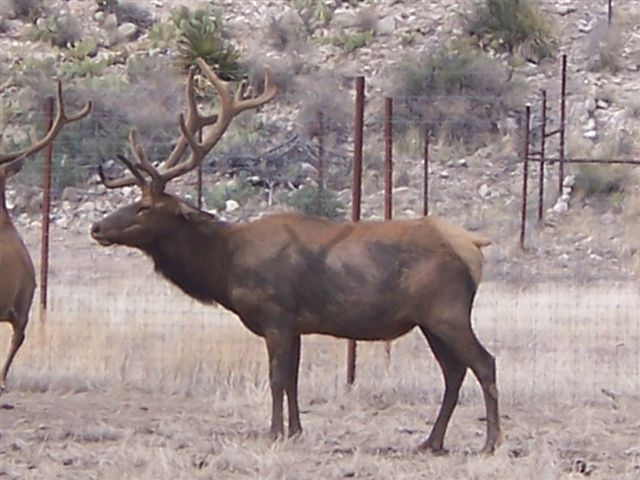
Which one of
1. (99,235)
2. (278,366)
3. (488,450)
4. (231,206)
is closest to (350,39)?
(231,206)

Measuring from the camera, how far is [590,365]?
44.4 feet

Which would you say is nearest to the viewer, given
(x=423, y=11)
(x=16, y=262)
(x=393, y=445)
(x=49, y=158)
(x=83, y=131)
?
(x=393, y=445)

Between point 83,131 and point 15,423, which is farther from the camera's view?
point 83,131

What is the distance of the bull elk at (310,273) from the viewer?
33.3 feet

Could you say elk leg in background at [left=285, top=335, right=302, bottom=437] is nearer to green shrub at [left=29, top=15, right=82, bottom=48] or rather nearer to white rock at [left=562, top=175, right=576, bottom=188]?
white rock at [left=562, top=175, right=576, bottom=188]

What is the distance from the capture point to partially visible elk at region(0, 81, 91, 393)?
1125 centimetres

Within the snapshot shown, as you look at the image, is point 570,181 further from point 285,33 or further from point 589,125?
point 285,33

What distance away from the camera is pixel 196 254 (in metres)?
10.8

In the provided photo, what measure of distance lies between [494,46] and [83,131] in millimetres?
10454

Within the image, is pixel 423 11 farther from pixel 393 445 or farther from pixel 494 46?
pixel 393 445

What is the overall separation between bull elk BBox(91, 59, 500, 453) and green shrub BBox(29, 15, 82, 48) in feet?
75.9

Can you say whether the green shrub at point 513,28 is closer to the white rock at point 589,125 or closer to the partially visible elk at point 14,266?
the white rock at point 589,125

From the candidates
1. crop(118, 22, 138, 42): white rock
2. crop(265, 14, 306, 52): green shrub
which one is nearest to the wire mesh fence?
crop(265, 14, 306, 52): green shrub

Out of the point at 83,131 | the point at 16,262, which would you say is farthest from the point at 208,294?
the point at 83,131
